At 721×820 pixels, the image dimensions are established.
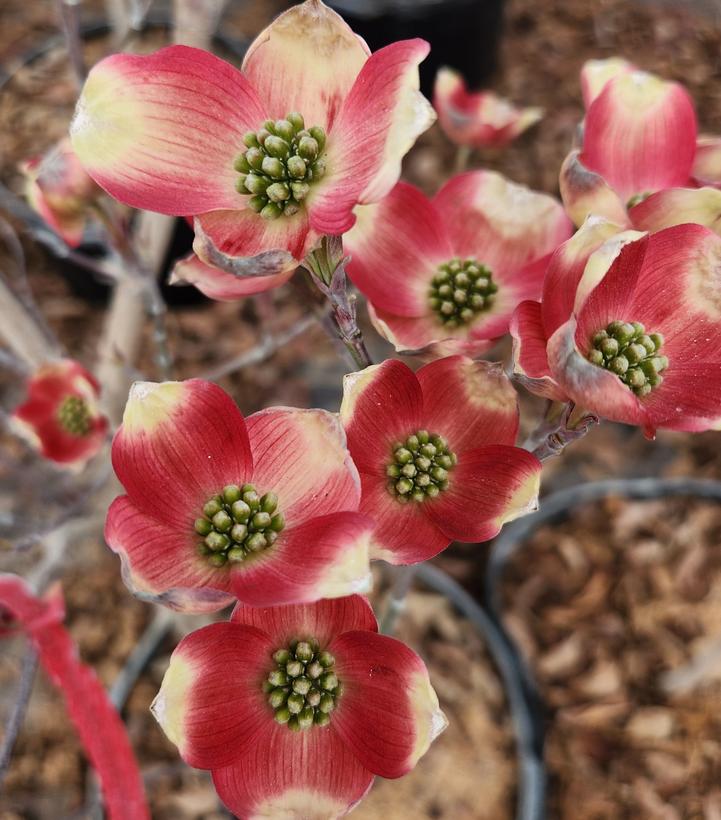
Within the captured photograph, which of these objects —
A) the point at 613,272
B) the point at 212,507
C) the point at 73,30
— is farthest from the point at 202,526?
the point at 73,30

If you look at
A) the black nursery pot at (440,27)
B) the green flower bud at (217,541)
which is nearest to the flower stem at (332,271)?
the green flower bud at (217,541)

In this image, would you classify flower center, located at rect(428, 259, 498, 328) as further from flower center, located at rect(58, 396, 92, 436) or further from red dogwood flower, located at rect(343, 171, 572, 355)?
flower center, located at rect(58, 396, 92, 436)

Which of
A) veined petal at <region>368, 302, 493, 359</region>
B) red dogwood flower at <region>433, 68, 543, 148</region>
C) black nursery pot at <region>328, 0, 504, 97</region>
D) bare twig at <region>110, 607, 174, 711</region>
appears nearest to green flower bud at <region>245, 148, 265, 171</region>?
veined petal at <region>368, 302, 493, 359</region>

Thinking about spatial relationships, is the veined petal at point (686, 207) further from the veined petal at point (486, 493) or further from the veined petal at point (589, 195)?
the veined petal at point (486, 493)

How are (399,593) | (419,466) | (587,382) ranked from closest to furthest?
(587,382) < (419,466) < (399,593)

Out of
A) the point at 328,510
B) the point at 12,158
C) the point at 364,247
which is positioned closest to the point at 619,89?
the point at 364,247

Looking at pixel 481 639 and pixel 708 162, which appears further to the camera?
pixel 481 639

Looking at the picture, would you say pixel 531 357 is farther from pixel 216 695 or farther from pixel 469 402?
pixel 216 695
